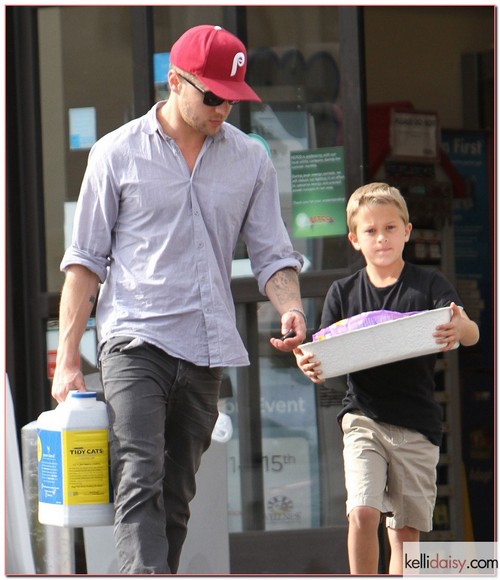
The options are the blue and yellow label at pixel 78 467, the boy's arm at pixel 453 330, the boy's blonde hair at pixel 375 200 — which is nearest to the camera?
the blue and yellow label at pixel 78 467

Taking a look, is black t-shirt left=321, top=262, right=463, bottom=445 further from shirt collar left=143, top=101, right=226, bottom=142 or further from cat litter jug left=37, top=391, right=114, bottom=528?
cat litter jug left=37, top=391, right=114, bottom=528

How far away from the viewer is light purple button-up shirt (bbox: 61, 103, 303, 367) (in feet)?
12.1

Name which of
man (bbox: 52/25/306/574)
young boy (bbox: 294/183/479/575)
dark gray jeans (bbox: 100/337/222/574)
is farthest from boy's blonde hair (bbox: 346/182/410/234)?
dark gray jeans (bbox: 100/337/222/574)

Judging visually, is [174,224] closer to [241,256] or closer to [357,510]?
[357,510]

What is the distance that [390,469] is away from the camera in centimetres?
420

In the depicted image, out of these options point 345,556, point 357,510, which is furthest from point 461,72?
point 357,510

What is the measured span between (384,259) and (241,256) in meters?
1.48

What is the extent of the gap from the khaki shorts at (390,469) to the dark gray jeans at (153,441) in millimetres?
565

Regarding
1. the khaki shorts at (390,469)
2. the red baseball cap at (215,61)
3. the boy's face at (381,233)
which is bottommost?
the khaki shorts at (390,469)

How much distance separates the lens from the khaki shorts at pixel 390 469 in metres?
4.11

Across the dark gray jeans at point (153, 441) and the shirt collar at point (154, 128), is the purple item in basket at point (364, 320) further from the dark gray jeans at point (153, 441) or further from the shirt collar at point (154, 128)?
the shirt collar at point (154, 128)

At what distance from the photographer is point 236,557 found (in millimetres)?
5520

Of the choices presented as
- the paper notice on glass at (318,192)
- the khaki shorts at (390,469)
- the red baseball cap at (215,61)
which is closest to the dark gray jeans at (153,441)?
the khaki shorts at (390,469)

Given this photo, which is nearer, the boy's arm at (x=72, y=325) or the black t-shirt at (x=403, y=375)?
the boy's arm at (x=72, y=325)
